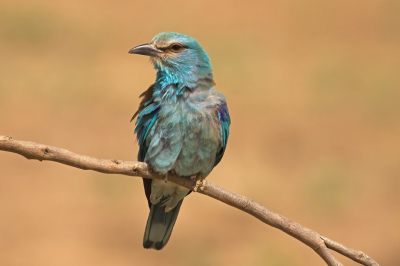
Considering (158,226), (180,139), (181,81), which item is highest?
(181,81)

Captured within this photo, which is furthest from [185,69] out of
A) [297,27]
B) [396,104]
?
[297,27]

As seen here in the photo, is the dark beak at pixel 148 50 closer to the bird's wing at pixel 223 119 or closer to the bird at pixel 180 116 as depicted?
the bird at pixel 180 116

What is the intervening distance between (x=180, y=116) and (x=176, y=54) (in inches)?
19.8

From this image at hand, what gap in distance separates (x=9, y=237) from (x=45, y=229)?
432 mm

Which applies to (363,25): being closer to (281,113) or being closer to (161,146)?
(281,113)

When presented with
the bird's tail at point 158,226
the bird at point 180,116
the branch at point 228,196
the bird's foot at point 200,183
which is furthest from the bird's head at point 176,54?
the bird's tail at point 158,226

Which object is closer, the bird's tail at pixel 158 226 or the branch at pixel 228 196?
the branch at pixel 228 196

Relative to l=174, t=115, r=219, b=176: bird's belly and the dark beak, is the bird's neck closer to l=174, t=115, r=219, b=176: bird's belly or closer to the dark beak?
the dark beak

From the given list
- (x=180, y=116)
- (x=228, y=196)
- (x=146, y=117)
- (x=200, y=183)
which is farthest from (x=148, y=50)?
(x=228, y=196)

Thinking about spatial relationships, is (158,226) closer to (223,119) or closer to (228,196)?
(223,119)

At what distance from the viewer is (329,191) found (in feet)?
28.5

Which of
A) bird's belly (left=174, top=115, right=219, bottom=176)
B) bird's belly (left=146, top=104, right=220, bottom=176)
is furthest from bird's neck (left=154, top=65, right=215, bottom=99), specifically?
bird's belly (left=174, top=115, right=219, bottom=176)

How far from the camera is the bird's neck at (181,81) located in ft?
13.5

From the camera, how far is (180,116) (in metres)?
4.02
